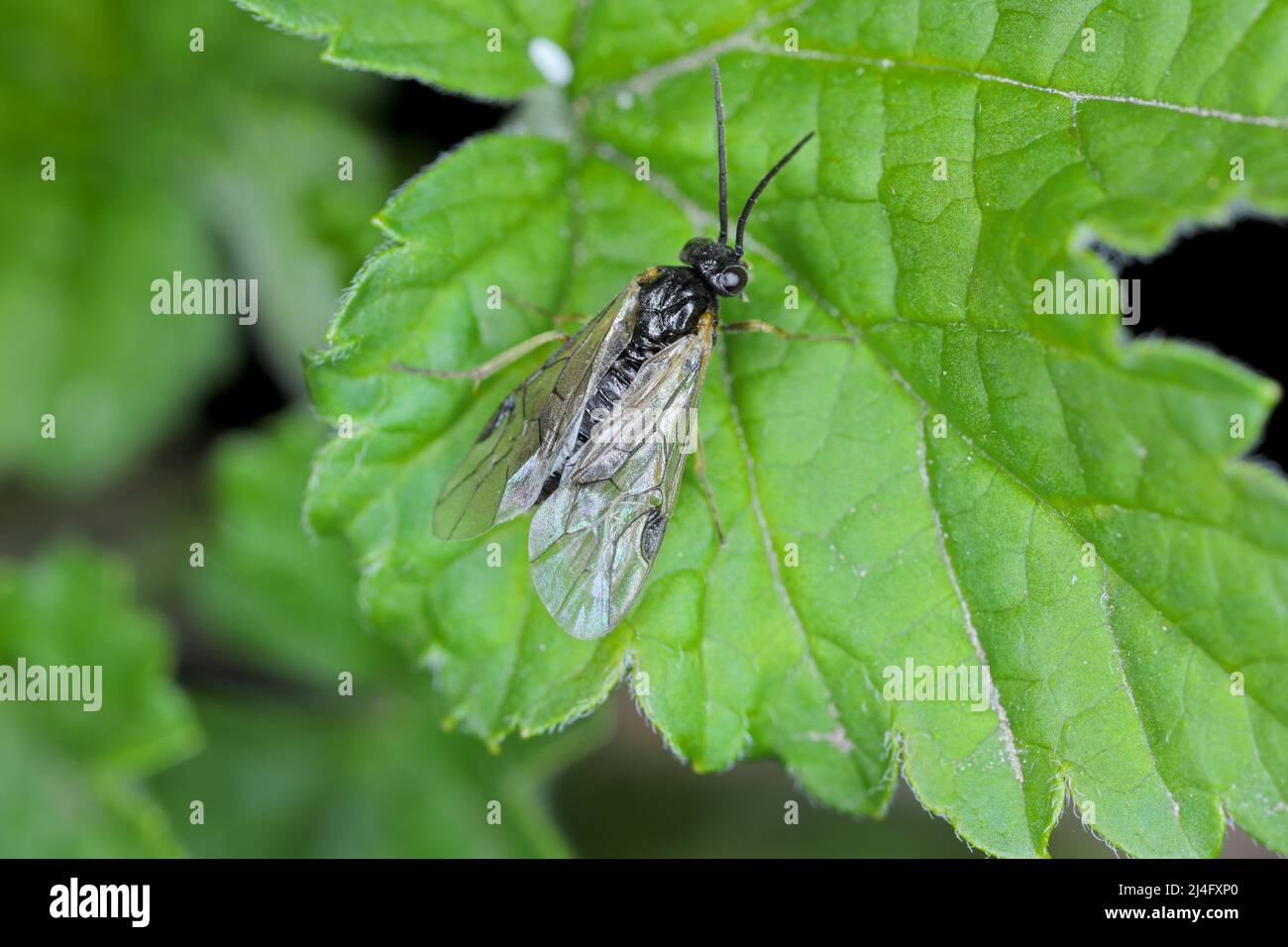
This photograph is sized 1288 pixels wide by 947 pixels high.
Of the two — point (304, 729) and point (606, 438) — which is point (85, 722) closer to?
point (304, 729)

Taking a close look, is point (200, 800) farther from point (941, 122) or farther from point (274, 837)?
point (941, 122)

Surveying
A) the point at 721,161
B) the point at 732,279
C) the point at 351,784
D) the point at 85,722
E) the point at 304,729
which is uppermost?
the point at 721,161

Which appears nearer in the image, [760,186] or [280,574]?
[760,186]

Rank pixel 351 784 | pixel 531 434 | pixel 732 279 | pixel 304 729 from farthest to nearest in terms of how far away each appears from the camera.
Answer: pixel 304 729
pixel 351 784
pixel 531 434
pixel 732 279

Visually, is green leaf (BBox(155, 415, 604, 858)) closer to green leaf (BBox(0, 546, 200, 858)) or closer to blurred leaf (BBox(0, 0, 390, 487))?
green leaf (BBox(0, 546, 200, 858))

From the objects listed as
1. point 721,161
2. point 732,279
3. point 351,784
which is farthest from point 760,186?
point 351,784

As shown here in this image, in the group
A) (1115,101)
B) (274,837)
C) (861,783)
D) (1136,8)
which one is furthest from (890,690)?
(274,837)

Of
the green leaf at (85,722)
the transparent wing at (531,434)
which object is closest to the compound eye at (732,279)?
the transparent wing at (531,434)
